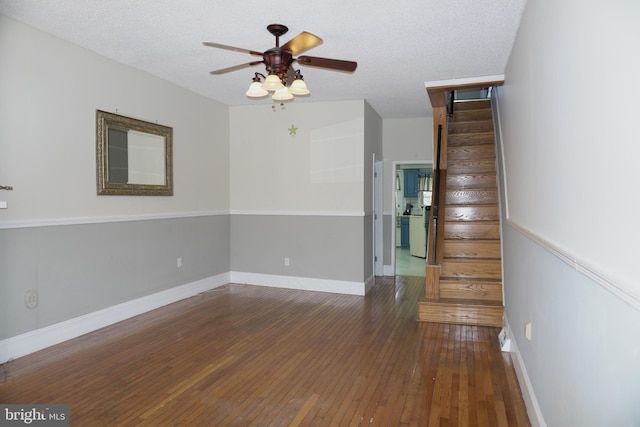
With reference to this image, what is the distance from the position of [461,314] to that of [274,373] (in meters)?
2.20

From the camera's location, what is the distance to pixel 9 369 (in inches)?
120

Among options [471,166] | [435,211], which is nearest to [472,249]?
[435,211]

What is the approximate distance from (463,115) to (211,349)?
17.1 ft

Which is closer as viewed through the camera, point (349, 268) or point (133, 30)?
point (133, 30)

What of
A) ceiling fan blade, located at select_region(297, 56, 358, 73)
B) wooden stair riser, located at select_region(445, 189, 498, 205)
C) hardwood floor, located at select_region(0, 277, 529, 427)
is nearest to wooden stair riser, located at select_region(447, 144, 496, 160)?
wooden stair riser, located at select_region(445, 189, 498, 205)

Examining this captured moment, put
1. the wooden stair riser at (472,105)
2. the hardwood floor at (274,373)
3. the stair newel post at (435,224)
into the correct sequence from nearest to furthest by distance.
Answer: the hardwood floor at (274,373) < the stair newel post at (435,224) < the wooden stair riser at (472,105)

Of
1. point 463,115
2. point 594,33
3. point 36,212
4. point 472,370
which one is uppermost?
point 463,115

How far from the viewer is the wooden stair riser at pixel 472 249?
4.73 meters

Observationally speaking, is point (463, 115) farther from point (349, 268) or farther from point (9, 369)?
point (9, 369)

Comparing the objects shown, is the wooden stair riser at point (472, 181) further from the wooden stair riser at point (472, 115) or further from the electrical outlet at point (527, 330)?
the electrical outlet at point (527, 330)

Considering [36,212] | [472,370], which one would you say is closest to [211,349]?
[36,212]

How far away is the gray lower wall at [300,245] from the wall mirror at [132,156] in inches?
61.5

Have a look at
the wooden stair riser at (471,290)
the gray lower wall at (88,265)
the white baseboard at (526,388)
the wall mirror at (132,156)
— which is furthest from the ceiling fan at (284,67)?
the wooden stair riser at (471,290)

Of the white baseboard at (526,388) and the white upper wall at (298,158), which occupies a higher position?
the white upper wall at (298,158)
